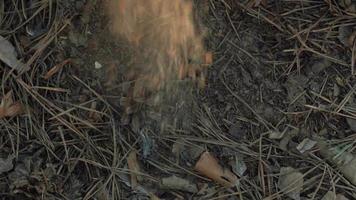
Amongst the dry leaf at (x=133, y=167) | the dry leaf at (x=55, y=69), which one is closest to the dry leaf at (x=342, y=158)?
the dry leaf at (x=133, y=167)

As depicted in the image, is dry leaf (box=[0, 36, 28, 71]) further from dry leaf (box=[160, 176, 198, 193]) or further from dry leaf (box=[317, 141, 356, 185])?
dry leaf (box=[317, 141, 356, 185])

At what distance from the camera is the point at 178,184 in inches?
74.3

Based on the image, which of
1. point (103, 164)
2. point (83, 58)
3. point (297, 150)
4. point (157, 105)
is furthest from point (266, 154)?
point (83, 58)

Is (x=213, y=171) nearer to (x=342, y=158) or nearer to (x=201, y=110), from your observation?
(x=201, y=110)

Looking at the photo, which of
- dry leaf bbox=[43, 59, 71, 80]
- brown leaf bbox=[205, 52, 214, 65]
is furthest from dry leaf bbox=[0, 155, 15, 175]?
brown leaf bbox=[205, 52, 214, 65]

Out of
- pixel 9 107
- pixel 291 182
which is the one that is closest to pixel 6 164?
pixel 9 107

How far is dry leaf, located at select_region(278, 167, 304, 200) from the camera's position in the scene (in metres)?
1.90

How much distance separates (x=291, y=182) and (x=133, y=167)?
50 centimetres

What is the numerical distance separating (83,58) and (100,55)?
0.06 meters

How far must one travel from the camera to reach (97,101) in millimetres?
1936

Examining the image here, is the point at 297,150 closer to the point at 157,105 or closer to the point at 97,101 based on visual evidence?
the point at 157,105

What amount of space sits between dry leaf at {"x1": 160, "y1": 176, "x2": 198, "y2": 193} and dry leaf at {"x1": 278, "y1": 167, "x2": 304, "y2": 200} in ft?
0.91

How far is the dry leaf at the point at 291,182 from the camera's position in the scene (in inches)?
74.8

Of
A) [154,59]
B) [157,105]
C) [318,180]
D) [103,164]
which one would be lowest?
[318,180]
